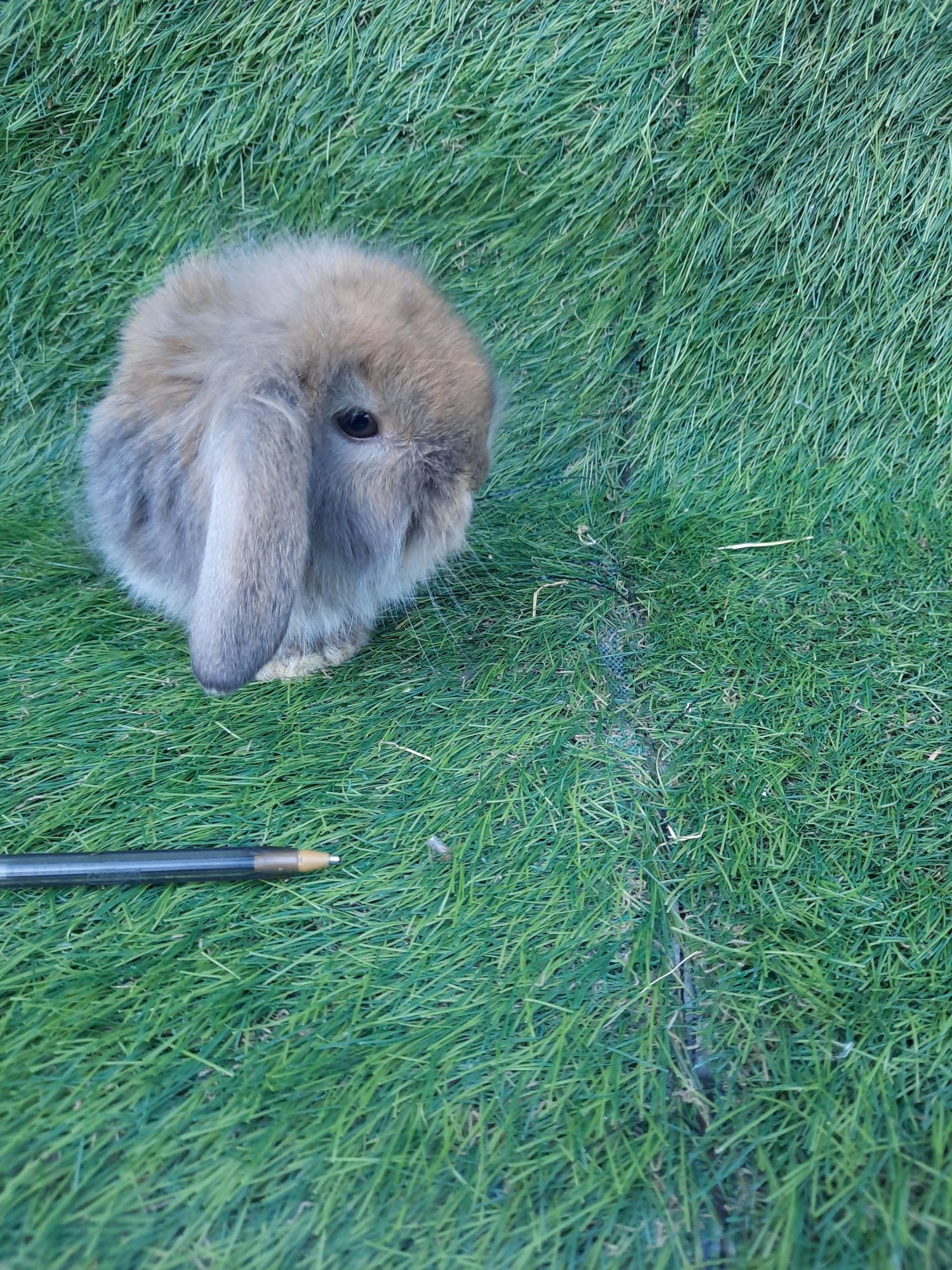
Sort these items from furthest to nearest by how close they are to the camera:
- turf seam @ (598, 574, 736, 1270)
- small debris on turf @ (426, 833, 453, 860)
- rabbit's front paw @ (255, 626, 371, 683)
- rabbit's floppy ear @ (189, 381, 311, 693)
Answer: rabbit's front paw @ (255, 626, 371, 683), small debris on turf @ (426, 833, 453, 860), rabbit's floppy ear @ (189, 381, 311, 693), turf seam @ (598, 574, 736, 1270)

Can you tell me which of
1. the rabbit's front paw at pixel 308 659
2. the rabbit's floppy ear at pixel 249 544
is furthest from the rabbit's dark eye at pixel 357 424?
the rabbit's front paw at pixel 308 659

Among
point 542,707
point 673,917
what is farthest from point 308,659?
point 673,917

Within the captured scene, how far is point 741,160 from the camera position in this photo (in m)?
2.03

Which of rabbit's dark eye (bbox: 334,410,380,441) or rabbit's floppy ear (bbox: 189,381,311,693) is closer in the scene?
rabbit's floppy ear (bbox: 189,381,311,693)

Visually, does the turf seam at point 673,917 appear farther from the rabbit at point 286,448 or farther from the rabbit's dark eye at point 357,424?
the rabbit's dark eye at point 357,424

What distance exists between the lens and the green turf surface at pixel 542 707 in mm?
1101

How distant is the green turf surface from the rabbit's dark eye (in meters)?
0.45

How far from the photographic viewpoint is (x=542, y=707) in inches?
66.4

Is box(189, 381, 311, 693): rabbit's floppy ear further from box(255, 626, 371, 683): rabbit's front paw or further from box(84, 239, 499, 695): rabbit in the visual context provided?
box(255, 626, 371, 683): rabbit's front paw

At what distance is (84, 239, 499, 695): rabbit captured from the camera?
1348 millimetres

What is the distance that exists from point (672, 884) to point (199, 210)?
1802mm

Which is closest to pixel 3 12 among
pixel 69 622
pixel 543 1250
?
pixel 69 622

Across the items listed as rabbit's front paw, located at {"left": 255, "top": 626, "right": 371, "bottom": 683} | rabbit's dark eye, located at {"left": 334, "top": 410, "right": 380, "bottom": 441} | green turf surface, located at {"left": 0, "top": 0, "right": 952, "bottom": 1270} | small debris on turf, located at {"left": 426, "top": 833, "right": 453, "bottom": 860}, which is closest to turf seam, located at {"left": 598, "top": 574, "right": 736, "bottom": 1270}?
green turf surface, located at {"left": 0, "top": 0, "right": 952, "bottom": 1270}

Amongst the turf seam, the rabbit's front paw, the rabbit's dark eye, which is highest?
the rabbit's dark eye
